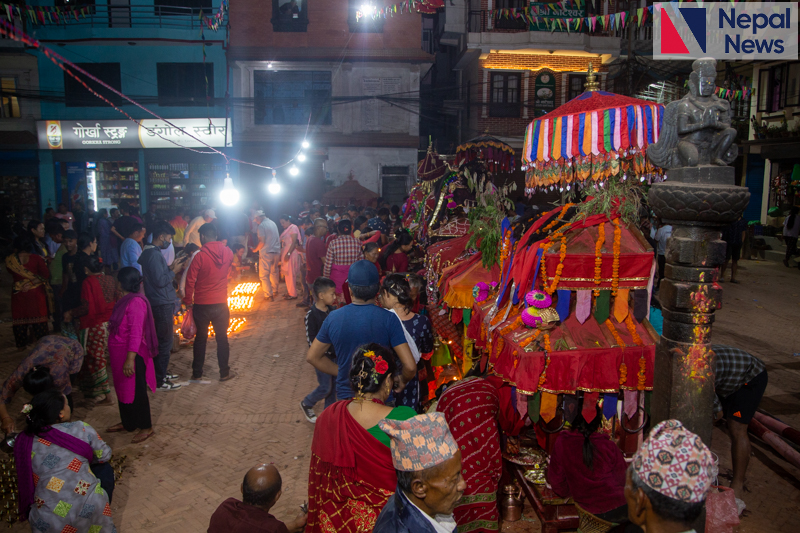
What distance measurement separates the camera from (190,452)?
5.29 meters

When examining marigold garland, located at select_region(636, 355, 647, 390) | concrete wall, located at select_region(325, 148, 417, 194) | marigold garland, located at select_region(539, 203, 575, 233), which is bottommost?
marigold garland, located at select_region(636, 355, 647, 390)

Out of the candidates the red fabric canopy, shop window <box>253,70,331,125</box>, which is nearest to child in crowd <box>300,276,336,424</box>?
the red fabric canopy

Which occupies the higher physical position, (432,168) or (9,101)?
(9,101)

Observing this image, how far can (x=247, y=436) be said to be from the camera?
5.61 metres

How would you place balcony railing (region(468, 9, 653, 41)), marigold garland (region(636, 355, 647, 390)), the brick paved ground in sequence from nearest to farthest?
marigold garland (region(636, 355, 647, 390)) < the brick paved ground < balcony railing (region(468, 9, 653, 41))

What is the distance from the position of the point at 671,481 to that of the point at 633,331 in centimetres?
238

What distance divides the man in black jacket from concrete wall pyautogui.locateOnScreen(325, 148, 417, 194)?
1495 centimetres

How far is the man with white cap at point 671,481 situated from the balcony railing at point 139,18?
21489 mm

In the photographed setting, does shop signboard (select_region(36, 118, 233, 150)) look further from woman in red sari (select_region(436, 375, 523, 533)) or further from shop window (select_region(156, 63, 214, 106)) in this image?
woman in red sari (select_region(436, 375, 523, 533))

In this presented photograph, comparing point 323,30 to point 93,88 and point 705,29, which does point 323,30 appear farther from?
point 705,29

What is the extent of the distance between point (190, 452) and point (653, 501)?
4.60 metres

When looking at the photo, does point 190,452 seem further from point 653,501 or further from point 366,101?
point 366,101

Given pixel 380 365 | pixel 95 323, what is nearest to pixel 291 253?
pixel 95 323

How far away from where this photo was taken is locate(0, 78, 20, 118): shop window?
19.9m
